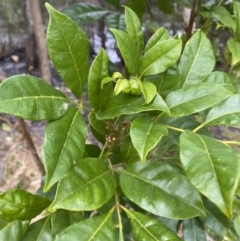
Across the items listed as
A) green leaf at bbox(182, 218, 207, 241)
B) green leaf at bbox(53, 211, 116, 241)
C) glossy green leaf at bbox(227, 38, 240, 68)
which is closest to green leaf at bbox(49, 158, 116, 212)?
green leaf at bbox(53, 211, 116, 241)

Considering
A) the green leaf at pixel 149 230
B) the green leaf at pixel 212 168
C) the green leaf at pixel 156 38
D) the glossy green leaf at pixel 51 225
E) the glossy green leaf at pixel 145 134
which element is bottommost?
the glossy green leaf at pixel 51 225

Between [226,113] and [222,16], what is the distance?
377mm

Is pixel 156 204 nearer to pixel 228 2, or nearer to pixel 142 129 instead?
pixel 142 129

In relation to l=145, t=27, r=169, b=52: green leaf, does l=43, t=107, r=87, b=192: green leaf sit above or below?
below

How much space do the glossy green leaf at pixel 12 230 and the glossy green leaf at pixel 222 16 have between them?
2.08 ft

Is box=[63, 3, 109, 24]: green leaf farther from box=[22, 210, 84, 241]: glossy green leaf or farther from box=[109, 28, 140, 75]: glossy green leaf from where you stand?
box=[22, 210, 84, 241]: glossy green leaf

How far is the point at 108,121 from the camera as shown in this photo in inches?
23.7

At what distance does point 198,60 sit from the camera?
24.0 inches

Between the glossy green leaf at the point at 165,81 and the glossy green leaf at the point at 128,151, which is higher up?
the glossy green leaf at the point at 165,81

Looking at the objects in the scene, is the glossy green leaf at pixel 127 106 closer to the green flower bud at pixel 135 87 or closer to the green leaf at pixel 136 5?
the green flower bud at pixel 135 87

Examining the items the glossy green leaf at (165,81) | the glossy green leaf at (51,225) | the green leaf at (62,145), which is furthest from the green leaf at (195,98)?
the glossy green leaf at (51,225)

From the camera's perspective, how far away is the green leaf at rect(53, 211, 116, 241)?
0.47 meters

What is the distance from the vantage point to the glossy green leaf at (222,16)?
78 cm

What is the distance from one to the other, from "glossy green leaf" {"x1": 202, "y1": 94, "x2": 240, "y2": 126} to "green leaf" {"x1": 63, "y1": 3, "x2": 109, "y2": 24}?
49 cm
